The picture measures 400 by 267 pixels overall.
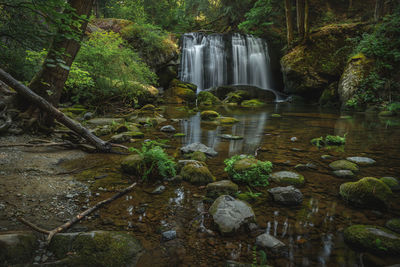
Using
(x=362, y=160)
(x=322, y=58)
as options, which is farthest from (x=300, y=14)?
(x=362, y=160)

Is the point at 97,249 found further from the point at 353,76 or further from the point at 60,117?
the point at 353,76

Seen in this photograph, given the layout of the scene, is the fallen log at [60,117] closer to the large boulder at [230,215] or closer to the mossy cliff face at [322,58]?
the large boulder at [230,215]

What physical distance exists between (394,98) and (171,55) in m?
14.0

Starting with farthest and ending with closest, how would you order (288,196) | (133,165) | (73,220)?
1. (133,165)
2. (288,196)
3. (73,220)

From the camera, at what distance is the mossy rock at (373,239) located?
1.80m

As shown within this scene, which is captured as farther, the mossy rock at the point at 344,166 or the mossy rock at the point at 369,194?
the mossy rock at the point at 344,166

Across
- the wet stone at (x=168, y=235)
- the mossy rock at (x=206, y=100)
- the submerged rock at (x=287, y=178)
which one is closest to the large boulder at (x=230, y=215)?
the wet stone at (x=168, y=235)

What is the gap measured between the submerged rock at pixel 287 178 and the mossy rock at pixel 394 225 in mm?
1090

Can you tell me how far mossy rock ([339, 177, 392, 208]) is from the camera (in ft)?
8.27

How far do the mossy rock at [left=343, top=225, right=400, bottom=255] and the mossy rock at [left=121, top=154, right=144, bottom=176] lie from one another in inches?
102

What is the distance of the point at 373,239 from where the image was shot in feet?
6.18

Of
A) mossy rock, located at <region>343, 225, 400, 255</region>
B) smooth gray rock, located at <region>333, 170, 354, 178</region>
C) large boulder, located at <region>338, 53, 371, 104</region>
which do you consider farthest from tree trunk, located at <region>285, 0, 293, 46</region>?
mossy rock, located at <region>343, 225, 400, 255</region>

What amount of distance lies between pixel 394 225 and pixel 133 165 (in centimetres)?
321

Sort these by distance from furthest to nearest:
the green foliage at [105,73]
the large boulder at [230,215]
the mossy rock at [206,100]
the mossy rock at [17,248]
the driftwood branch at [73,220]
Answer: the mossy rock at [206,100] < the green foliage at [105,73] < the large boulder at [230,215] < the driftwood branch at [73,220] < the mossy rock at [17,248]
